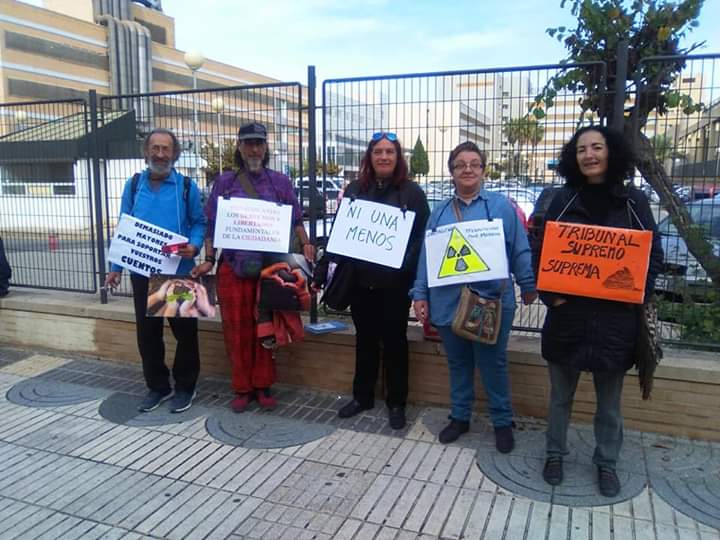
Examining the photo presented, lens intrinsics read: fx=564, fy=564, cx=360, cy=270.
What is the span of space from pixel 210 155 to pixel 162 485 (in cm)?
278

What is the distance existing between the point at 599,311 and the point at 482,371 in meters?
0.91

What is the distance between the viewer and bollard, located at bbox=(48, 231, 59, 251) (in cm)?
575

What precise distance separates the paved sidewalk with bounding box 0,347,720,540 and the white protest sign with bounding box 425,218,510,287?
1141mm

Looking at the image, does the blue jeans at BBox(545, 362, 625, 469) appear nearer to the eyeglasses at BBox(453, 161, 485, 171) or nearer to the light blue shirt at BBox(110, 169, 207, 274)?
the eyeglasses at BBox(453, 161, 485, 171)

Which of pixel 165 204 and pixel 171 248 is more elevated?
pixel 165 204

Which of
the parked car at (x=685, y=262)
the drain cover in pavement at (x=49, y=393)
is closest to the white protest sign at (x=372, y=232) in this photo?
the parked car at (x=685, y=262)

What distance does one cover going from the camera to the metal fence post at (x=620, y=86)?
12.2 feet

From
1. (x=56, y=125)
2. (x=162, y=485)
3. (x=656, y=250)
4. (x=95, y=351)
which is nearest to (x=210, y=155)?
(x=56, y=125)

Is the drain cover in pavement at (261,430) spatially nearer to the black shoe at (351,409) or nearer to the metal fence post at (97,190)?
the black shoe at (351,409)

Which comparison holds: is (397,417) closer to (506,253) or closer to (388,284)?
(388,284)

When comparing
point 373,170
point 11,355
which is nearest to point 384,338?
point 373,170

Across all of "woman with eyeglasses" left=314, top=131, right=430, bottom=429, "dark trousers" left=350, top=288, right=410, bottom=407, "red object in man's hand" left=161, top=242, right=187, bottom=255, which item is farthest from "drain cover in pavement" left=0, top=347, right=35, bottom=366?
"dark trousers" left=350, top=288, right=410, bottom=407

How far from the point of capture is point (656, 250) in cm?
295

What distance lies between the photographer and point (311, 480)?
332cm
